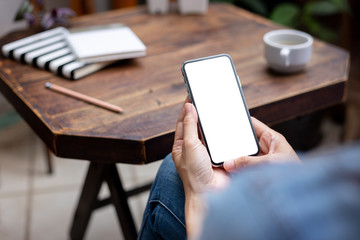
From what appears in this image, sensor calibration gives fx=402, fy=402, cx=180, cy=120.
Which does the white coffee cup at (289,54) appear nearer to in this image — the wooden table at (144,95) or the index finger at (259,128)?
the wooden table at (144,95)

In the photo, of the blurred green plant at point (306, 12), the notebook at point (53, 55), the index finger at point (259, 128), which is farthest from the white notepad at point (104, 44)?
the blurred green plant at point (306, 12)

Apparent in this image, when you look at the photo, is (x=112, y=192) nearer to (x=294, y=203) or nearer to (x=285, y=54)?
(x=285, y=54)

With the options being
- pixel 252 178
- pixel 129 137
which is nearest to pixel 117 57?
pixel 129 137

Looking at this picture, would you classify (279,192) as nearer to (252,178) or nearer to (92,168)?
(252,178)

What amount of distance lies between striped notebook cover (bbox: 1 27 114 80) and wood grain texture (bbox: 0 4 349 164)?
2 centimetres

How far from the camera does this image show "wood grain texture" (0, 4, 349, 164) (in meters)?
0.79

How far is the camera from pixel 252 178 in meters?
0.29

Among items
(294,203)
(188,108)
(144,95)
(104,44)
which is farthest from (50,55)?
(294,203)

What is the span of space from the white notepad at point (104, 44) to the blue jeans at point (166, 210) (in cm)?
36

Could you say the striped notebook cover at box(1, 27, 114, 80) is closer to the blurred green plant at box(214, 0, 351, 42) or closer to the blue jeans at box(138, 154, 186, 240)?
the blue jeans at box(138, 154, 186, 240)

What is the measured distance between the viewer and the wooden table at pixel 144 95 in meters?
0.79

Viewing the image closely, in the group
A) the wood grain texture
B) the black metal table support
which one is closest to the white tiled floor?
the black metal table support

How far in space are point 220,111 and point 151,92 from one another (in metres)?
0.22

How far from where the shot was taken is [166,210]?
0.73m
